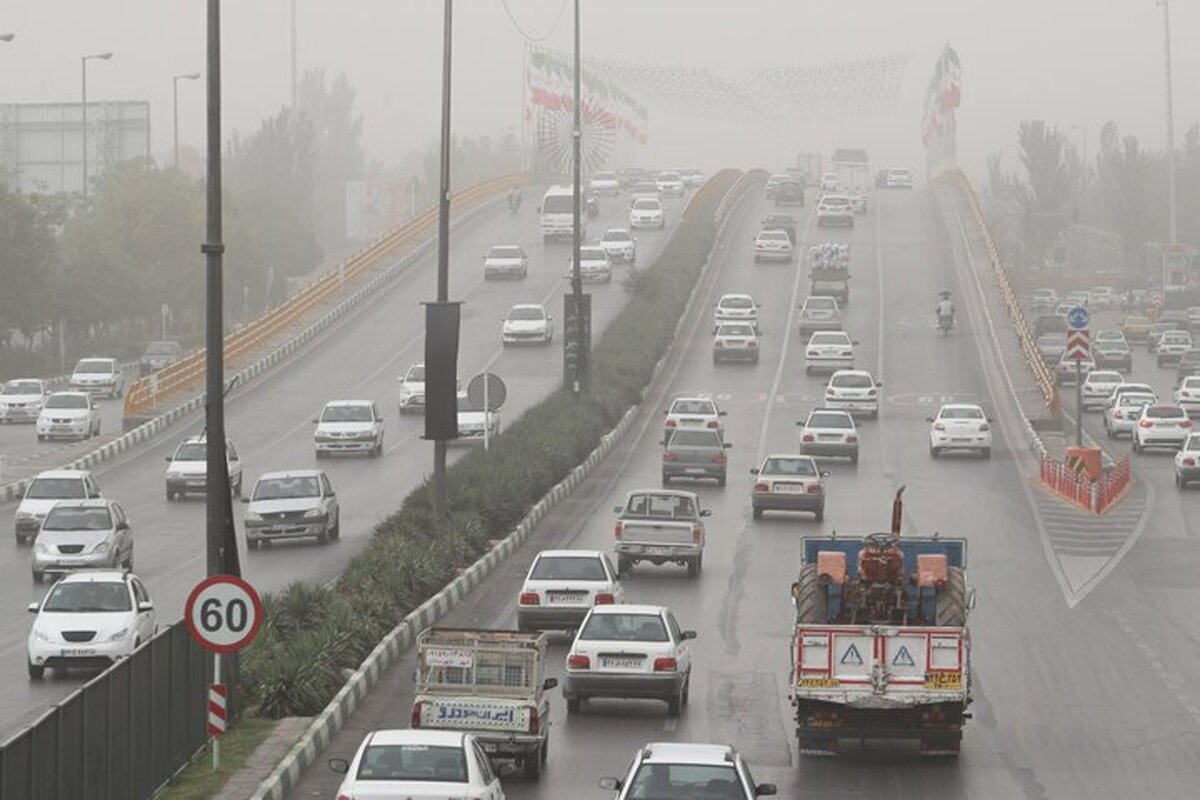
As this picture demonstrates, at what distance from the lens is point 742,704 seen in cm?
2838

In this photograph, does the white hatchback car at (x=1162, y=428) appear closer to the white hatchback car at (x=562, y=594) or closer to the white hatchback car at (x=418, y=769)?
the white hatchback car at (x=562, y=594)

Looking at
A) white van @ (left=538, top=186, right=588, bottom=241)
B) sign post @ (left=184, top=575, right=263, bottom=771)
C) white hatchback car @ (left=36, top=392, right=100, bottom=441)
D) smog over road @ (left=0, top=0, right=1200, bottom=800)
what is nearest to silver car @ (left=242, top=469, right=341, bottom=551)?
smog over road @ (left=0, top=0, right=1200, bottom=800)

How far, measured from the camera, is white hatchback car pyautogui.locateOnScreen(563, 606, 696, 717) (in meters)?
27.1

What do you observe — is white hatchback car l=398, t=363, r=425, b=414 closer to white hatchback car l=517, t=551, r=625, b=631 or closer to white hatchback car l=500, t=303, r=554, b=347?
white hatchback car l=500, t=303, r=554, b=347

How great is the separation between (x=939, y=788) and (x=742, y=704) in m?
5.37

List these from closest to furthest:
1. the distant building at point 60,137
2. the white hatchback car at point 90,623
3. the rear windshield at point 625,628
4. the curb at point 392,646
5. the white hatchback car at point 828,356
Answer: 1. the curb at point 392,646
2. the rear windshield at point 625,628
3. the white hatchback car at point 90,623
4. the white hatchback car at point 828,356
5. the distant building at point 60,137

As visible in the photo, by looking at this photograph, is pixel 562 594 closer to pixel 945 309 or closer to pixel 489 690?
pixel 489 690

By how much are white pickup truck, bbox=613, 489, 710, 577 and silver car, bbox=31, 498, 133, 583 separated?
8449 mm

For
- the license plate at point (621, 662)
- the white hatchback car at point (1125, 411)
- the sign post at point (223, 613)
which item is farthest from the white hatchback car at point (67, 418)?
the sign post at point (223, 613)

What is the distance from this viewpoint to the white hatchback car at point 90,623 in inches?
1169

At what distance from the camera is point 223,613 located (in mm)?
21578

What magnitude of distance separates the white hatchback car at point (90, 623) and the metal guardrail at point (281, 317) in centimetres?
3739

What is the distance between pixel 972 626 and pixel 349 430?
27.8 meters

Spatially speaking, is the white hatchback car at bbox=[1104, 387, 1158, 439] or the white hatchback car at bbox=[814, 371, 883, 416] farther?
the white hatchback car at bbox=[1104, 387, 1158, 439]
